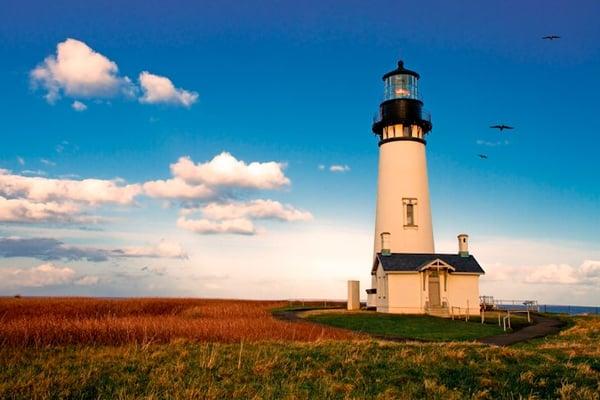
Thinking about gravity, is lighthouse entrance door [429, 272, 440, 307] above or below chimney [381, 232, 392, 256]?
below

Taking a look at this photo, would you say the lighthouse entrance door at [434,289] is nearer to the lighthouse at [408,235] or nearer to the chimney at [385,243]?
the lighthouse at [408,235]

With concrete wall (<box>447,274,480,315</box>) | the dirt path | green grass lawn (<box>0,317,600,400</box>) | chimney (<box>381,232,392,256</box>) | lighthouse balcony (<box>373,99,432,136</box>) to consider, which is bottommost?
the dirt path

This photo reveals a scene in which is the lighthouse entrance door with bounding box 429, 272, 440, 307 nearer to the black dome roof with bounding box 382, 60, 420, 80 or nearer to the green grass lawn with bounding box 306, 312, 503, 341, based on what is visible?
the green grass lawn with bounding box 306, 312, 503, 341

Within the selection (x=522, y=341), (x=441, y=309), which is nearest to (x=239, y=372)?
(x=522, y=341)

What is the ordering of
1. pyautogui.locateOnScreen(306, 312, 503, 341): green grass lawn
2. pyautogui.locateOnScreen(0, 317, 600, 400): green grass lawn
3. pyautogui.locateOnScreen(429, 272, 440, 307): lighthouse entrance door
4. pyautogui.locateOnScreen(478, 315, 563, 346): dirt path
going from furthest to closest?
pyautogui.locateOnScreen(429, 272, 440, 307): lighthouse entrance door → pyautogui.locateOnScreen(306, 312, 503, 341): green grass lawn → pyautogui.locateOnScreen(478, 315, 563, 346): dirt path → pyautogui.locateOnScreen(0, 317, 600, 400): green grass lawn

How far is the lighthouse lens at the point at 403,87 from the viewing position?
4631 cm

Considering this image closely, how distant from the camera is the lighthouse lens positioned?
152 feet

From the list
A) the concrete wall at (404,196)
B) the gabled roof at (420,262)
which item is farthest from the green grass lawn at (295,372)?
the concrete wall at (404,196)

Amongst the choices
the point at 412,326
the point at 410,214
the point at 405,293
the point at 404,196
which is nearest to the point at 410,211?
the point at 410,214

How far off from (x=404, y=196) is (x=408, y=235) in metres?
3.24

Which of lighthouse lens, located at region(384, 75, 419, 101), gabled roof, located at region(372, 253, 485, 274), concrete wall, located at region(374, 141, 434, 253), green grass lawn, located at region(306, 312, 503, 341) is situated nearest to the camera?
green grass lawn, located at region(306, 312, 503, 341)

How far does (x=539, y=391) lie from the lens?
1160cm

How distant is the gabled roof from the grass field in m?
24.2

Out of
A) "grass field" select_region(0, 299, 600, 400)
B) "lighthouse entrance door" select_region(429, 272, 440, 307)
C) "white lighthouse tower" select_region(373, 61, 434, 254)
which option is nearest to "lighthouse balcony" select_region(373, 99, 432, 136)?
"white lighthouse tower" select_region(373, 61, 434, 254)
